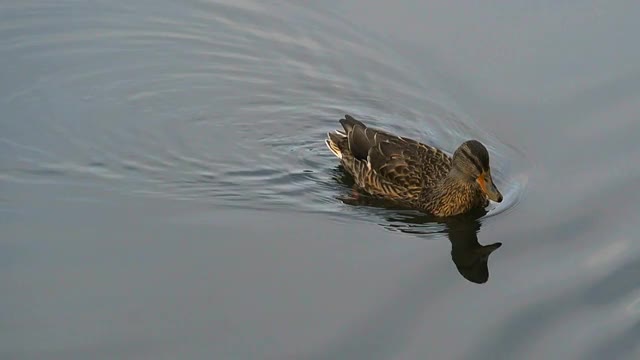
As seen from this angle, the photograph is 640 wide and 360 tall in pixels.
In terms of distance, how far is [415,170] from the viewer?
444 inches

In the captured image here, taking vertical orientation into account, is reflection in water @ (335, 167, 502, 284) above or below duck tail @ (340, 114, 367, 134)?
below

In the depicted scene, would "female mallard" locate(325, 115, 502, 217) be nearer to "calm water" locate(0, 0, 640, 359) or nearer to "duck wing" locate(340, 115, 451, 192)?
"duck wing" locate(340, 115, 451, 192)

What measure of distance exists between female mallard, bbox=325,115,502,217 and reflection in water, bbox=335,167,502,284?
105 millimetres

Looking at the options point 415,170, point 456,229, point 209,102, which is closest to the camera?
point 456,229

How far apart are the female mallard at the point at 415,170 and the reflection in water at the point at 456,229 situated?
11 cm

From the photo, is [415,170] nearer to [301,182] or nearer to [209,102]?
[301,182]

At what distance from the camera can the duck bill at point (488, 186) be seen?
1067 cm

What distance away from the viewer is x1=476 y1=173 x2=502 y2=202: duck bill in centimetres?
1067

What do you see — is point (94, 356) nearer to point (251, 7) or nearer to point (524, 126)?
point (524, 126)

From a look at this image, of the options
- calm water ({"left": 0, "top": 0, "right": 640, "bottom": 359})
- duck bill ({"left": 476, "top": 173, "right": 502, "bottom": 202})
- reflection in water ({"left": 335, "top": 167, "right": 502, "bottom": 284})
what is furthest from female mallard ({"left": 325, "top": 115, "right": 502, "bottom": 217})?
calm water ({"left": 0, "top": 0, "right": 640, "bottom": 359})

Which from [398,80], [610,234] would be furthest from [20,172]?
[610,234]

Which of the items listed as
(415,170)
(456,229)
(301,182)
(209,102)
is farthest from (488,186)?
(209,102)

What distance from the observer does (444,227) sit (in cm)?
1074

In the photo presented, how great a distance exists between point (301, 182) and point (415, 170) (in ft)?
3.28
